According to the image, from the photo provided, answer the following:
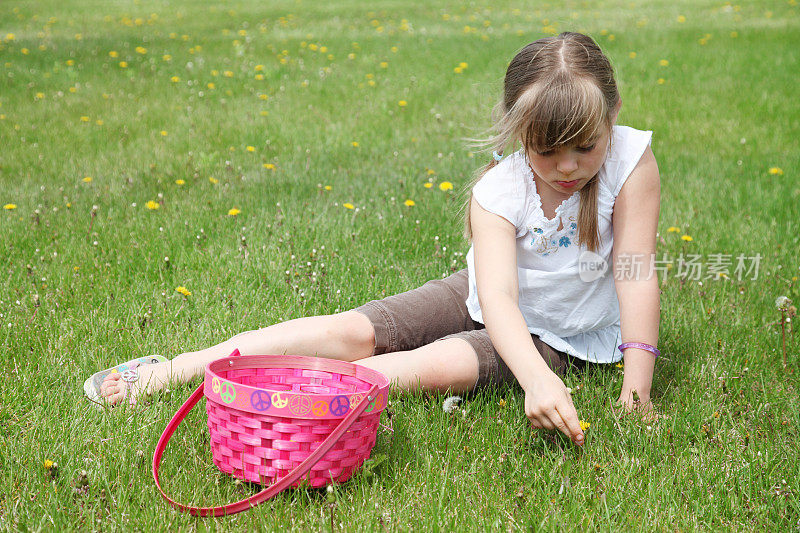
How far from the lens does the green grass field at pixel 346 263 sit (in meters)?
2.15

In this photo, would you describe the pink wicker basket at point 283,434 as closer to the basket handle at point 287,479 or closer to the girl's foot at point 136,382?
the basket handle at point 287,479

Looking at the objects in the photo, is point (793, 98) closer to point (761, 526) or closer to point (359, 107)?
point (359, 107)

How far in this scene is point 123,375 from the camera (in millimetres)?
2734

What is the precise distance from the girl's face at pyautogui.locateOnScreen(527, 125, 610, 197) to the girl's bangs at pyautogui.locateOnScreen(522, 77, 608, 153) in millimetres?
31

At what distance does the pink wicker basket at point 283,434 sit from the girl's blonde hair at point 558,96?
897 mm

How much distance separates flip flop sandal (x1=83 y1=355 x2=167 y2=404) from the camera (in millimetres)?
2650

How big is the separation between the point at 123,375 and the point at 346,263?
1.30 meters

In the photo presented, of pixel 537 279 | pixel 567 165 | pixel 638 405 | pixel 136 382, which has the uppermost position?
pixel 567 165

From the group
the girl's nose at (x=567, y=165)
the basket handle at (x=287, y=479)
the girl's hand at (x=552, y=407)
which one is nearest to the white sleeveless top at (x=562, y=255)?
the girl's nose at (x=567, y=165)

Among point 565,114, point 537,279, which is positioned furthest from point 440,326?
point 565,114

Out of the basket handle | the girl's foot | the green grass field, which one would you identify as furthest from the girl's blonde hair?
the girl's foot

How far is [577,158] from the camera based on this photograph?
2.51 meters

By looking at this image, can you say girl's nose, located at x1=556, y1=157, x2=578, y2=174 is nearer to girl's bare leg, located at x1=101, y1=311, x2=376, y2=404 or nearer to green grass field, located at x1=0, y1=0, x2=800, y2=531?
green grass field, located at x1=0, y1=0, x2=800, y2=531

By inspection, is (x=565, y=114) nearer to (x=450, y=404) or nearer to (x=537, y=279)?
(x=537, y=279)
